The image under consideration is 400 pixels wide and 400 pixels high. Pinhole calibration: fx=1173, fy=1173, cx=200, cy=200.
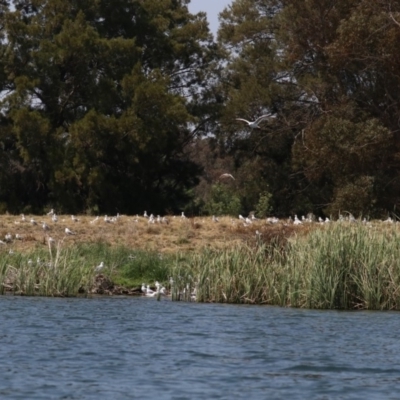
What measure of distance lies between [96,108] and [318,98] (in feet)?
31.0

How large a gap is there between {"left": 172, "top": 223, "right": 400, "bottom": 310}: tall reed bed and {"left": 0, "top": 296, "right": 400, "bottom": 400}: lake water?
395mm

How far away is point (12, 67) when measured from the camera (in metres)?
50.8

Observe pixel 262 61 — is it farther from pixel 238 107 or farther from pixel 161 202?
pixel 161 202

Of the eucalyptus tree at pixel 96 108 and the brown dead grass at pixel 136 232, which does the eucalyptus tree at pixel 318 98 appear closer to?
the eucalyptus tree at pixel 96 108

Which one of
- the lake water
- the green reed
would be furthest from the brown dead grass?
the lake water

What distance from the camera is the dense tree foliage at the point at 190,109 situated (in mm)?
45688

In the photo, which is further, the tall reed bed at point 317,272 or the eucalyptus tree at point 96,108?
the eucalyptus tree at point 96,108

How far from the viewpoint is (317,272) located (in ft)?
73.6

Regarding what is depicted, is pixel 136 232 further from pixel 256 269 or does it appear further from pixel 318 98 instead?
pixel 318 98

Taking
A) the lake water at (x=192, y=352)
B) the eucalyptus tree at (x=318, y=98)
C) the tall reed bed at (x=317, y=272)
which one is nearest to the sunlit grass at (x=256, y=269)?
the tall reed bed at (x=317, y=272)

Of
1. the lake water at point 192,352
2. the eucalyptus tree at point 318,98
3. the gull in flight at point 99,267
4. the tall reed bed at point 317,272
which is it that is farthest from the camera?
the eucalyptus tree at point 318,98

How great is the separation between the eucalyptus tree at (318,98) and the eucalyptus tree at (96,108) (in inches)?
120

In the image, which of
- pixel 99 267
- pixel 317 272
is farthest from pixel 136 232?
pixel 317 272

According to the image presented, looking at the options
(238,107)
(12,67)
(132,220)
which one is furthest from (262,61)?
(132,220)
